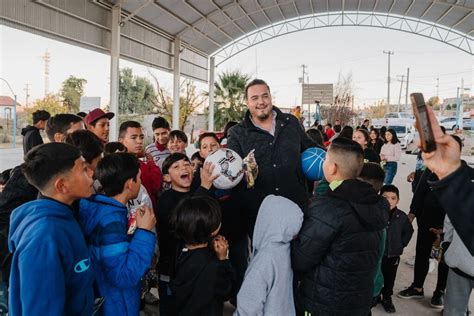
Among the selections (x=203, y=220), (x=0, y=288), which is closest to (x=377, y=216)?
(x=203, y=220)

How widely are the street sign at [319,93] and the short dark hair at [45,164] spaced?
2149 centimetres

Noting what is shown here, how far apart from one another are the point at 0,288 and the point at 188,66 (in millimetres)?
15096

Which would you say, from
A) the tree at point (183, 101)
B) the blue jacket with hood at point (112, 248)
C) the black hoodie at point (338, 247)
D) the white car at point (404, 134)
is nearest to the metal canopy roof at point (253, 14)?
the tree at point (183, 101)

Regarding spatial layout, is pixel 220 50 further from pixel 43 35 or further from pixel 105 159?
pixel 105 159

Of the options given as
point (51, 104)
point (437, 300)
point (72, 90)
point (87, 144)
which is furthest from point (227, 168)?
point (72, 90)

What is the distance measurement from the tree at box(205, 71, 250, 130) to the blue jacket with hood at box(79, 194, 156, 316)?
15.3 meters

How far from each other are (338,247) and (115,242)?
3.60ft

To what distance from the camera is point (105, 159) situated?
6.82 ft

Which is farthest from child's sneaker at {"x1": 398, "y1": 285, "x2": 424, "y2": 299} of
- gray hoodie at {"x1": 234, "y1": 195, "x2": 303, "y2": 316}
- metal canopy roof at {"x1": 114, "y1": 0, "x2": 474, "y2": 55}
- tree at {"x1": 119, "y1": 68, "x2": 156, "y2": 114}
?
tree at {"x1": 119, "y1": 68, "x2": 156, "y2": 114}

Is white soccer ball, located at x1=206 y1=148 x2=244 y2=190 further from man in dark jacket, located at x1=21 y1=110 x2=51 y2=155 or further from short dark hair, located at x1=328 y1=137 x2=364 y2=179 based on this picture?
man in dark jacket, located at x1=21 y1=110 x2=51 y2=155

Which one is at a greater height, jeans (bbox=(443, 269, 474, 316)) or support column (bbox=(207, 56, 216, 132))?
support column (bbox=(207, 56, 216, 132))

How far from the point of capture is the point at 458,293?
2801 millimetres

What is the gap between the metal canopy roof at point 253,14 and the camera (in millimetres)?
13097

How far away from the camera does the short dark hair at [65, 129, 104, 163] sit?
222 cm
